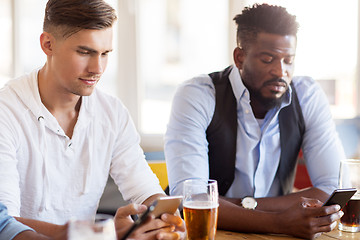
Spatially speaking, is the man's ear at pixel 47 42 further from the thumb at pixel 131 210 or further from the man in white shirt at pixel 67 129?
the thumb at pixel 131 210

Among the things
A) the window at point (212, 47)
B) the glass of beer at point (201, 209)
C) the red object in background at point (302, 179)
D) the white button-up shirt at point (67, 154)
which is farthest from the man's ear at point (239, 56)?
the window at point (212, 47)

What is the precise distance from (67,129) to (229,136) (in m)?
0.76

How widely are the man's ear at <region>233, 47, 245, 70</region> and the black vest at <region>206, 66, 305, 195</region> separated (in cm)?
10

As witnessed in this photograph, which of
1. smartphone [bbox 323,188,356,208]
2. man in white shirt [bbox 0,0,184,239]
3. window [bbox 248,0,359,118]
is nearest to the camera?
smartphone [bbox 323,188,356,208]

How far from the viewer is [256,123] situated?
2.27 m

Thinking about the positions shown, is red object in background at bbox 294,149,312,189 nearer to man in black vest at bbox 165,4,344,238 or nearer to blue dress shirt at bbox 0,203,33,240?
man in black vest at bbox 165,4,344,238

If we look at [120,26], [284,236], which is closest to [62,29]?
[284,236]

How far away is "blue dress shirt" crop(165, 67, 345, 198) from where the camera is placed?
2.21 meters

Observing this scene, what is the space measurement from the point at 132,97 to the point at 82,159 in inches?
117

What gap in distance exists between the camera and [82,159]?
1.92 m

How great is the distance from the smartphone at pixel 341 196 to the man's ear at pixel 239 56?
37.3 inches

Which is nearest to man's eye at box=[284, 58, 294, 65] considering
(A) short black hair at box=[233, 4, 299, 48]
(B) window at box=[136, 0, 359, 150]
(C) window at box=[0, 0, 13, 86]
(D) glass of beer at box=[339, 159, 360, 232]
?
(A) short black hair at box=[233, 4, 299, 48]

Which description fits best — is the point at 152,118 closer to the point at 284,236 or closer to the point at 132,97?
the point at 132,97

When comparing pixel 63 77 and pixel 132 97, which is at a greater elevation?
pixel 63 77
